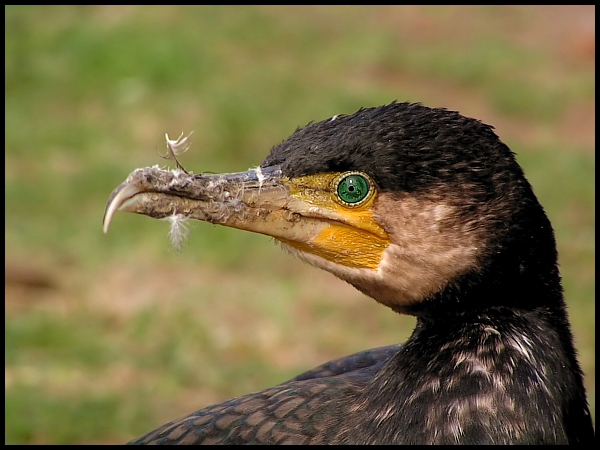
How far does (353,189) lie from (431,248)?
280 mm

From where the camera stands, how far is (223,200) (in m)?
2.85

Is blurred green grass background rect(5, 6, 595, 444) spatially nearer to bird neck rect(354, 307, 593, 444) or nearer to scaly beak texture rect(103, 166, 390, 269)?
scaly beak texture rect(103, 166, 390, 269)

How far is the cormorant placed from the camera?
2693 mm

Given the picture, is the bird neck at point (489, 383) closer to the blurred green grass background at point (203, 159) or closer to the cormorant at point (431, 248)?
the cormorant at point (431, 248)

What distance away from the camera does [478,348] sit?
273 cm

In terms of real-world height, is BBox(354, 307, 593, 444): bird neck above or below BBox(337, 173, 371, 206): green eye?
below

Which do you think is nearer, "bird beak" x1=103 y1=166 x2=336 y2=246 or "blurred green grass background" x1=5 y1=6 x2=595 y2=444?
"bird beak" x1=103 y1=166 x2=336 y2=246

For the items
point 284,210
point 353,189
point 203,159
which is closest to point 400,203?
point 353,189

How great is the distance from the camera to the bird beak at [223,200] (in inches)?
108

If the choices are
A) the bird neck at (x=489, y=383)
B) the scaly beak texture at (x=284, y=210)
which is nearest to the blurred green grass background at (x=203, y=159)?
the scaly beak texture at (x=284, y=210)

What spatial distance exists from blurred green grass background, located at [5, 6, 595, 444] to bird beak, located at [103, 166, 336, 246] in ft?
10.1

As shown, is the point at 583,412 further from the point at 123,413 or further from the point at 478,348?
the point at 123,413

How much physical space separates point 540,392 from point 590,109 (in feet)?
31.5

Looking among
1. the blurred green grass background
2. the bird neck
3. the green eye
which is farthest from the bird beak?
the blurred green grass background
